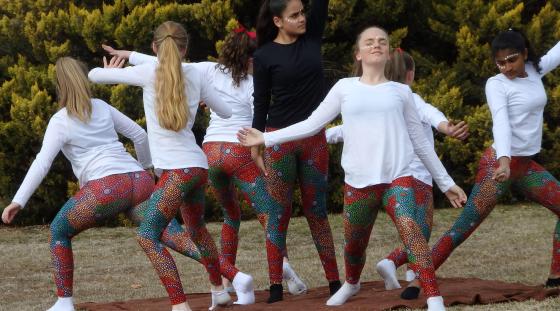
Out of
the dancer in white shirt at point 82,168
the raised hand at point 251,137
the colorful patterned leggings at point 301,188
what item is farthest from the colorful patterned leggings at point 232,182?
the raised hand at point 251,137

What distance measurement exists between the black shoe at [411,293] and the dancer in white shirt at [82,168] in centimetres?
173

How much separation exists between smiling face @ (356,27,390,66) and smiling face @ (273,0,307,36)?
0.67 metres

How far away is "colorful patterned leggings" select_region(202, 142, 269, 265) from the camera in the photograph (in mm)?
7211

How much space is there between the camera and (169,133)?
6395 millimetres

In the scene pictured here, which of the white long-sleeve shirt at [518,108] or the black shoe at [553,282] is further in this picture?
the black shoe at [553,282]

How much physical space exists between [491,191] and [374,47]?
4.75ft

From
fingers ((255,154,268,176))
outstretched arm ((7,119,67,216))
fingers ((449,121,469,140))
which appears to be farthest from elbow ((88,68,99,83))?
fingers ((449,121,469,140))

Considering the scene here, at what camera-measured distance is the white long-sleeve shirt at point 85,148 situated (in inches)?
254

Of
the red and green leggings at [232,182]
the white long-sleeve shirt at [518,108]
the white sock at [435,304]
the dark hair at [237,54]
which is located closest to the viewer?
the white sock at [435,304]

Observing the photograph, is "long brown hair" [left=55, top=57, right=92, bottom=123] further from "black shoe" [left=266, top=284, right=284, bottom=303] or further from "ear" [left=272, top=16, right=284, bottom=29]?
→ "black shoe" [left=266, top=284, right=284, bottom=303]

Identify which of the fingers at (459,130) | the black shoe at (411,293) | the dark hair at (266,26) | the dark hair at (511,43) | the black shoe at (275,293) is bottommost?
the black shoe at (275,293)

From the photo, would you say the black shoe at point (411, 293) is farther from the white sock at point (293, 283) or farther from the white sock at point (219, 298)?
the white sock at point (219, 298)

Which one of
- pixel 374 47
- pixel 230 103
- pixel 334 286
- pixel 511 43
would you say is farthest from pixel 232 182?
pixel 511 43

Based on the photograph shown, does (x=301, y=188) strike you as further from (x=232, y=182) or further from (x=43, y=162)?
(x=43, y=162)
